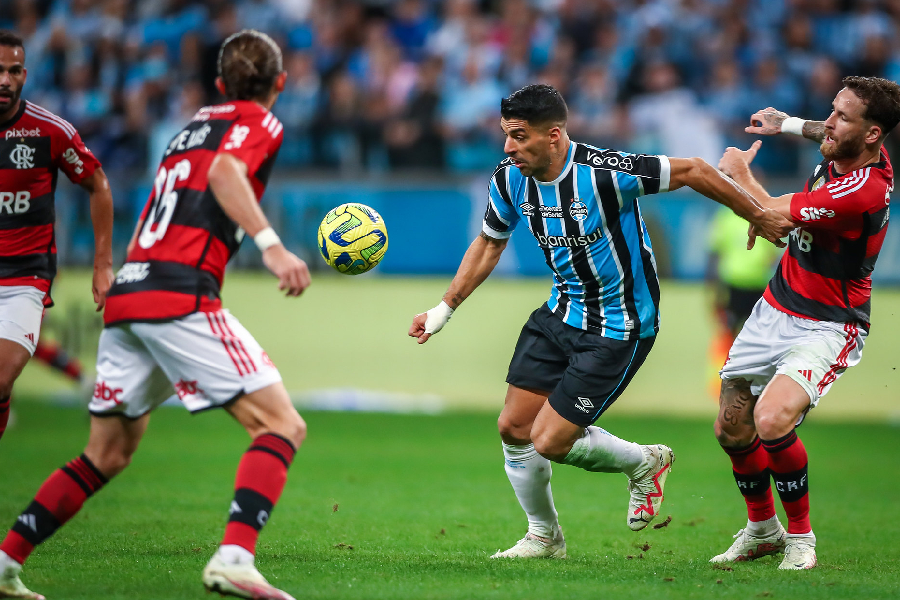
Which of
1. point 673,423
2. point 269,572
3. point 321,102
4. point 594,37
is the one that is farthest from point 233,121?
point 594,37

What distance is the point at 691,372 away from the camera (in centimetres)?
1300

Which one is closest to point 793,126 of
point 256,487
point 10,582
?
point 256,487

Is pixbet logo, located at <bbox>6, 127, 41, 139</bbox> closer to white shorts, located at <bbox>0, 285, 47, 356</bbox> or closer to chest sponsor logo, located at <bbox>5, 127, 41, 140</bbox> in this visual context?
chest sponsor logo, located at <bbox>5, 127, 41, 140</bbox>

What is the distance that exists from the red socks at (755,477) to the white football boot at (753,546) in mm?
113

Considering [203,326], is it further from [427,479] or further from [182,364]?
[427,479]

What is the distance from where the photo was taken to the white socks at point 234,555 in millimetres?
4176

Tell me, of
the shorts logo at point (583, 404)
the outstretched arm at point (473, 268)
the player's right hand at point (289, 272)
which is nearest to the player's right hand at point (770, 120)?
the outstretched arm at point (473, 268)

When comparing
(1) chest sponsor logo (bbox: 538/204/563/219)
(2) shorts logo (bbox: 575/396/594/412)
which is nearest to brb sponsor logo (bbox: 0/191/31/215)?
(1) chest sponsor logo (bbox: 538/204/563/219)

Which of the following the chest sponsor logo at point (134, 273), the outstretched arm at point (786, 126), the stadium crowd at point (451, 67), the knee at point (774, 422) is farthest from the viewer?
the stadium crowd at point (451, 67)

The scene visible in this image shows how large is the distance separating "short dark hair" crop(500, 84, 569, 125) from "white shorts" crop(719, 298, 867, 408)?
1674 mm

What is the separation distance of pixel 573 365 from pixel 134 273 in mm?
2452

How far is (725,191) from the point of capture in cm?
537

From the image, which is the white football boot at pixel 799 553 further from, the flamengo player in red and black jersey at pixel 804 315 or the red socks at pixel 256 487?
the red socks at pixel 256 487

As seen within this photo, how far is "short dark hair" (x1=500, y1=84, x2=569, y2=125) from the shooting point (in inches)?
215
